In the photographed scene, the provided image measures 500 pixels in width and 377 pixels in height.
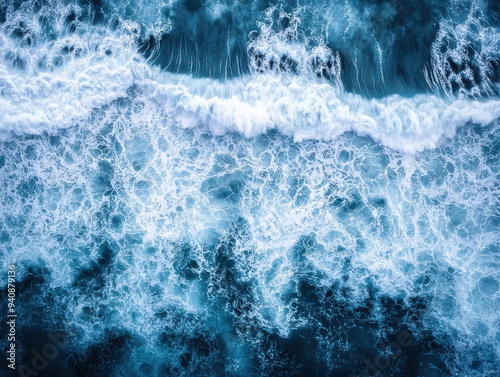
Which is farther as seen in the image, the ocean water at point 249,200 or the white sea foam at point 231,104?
the white sea foam at point 231,104

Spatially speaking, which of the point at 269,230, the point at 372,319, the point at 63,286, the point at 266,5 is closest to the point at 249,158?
the point at 269,230

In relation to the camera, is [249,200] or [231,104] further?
[231,104]

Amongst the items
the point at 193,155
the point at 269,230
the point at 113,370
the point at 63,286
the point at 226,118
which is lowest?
the point at 113,370

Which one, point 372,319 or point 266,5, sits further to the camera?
point 266,5

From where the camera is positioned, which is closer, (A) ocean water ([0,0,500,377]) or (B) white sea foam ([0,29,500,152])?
(A) ocean water ([0,0,500,377])

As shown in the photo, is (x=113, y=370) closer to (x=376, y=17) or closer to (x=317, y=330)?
(x=317, y=330)

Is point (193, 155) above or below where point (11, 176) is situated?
above

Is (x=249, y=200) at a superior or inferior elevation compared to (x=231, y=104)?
inferior
